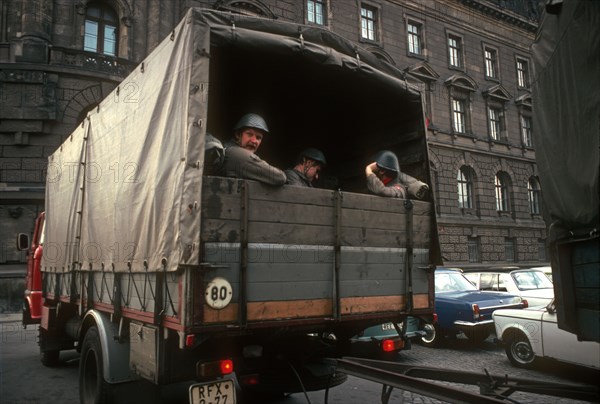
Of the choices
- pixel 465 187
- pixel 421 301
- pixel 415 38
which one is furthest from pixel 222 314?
pixel 415 38

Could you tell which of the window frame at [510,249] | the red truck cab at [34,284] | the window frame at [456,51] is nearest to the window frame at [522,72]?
the window frame at [456,51]

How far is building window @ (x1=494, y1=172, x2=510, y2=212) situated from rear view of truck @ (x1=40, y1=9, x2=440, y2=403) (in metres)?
28.1

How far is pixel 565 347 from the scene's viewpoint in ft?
23.3

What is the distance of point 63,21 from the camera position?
18.3 m

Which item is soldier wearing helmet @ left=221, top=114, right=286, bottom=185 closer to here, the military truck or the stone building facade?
the military truck

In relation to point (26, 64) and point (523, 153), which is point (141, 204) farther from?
point (523, 153)

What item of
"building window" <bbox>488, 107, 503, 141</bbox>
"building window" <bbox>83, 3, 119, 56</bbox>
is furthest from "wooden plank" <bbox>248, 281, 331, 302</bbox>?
"building window" <bbox>488, 107, 503, 141</bbox>

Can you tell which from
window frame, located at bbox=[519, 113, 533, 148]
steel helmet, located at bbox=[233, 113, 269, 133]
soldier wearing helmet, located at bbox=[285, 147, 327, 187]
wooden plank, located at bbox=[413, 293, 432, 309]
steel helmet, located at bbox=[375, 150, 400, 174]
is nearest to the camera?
wooden plank, located at bbox=[413, 293, 432, 309]

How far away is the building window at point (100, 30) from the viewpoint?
19.1m

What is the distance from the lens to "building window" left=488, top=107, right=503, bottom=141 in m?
31.6

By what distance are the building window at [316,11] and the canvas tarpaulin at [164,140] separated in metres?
21.4

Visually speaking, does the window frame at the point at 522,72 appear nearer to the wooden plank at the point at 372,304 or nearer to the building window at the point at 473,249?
the building window at the point at 473,249

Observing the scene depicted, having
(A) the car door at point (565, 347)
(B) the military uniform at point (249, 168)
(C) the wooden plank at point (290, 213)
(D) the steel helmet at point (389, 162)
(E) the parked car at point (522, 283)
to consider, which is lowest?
(A) the car door at point (565, 347)

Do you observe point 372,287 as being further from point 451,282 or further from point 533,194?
point 533,194
